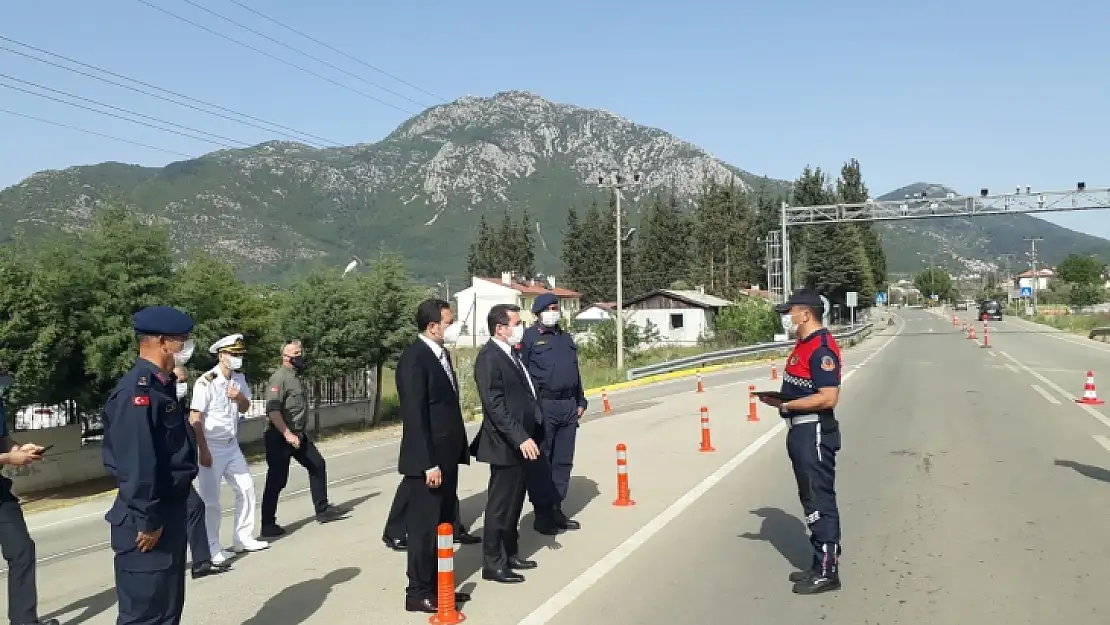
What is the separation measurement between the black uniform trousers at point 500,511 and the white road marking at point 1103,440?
31.8 feet

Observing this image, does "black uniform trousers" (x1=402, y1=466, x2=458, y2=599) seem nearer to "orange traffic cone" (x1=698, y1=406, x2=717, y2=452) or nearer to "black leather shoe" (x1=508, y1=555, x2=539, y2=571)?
"black leather shoe" (x1=508, y1=555, x2=539, y2=571)

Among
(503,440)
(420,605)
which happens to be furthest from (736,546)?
(420,605)

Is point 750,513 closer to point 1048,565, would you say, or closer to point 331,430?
point 1048,565

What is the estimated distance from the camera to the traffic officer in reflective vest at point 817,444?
604cm

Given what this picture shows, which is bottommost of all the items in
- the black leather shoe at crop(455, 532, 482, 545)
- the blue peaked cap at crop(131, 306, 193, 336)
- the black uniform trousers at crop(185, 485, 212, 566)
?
the black leather shoe at crop(455, 532, 482, 545)

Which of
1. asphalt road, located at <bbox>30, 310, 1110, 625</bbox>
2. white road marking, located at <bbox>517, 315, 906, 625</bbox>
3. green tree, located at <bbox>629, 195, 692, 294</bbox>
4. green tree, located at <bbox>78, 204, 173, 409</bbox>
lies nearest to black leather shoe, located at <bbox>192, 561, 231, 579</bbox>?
asphalt road, located at <bbox>30, 310, 1110, 625</bbox>

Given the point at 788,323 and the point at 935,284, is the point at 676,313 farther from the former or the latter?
the point at 935,284

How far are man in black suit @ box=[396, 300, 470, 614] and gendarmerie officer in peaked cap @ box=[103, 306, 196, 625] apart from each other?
1.61 metres

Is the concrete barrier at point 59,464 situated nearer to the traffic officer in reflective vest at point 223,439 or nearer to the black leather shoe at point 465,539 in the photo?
the traffic officer in reflective vest at point 223,439

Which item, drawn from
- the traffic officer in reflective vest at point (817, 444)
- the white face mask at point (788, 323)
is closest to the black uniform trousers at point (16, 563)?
the traffic officer in reflective vest at point (817, 444)

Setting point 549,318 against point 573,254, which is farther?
point 573,254

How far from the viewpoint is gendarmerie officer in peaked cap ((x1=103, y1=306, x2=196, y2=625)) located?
413 cm

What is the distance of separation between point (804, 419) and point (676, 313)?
61.2 meters

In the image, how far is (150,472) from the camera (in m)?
4.14
